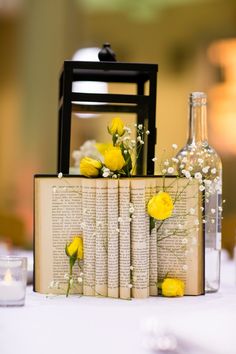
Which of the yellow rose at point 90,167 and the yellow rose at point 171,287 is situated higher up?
the yellow rose at point 90,167

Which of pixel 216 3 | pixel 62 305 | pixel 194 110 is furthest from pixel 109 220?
pixel 216 3

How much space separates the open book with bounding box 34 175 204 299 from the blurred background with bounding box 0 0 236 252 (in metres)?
3.78

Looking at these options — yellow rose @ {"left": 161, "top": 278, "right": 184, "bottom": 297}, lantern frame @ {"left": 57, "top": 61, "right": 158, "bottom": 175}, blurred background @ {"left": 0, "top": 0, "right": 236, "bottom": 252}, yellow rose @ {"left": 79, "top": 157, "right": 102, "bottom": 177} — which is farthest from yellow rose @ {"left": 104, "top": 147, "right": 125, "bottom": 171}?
blurred background @ {"left": 0, "top": 0, "right": 236, "bottom": 252}

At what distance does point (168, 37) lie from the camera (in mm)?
5434

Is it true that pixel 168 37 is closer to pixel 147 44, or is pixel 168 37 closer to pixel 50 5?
pixel 147 44

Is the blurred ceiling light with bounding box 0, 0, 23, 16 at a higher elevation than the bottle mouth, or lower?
higher

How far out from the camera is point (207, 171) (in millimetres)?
1480

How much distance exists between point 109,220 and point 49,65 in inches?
158

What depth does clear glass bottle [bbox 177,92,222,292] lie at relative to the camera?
149 cm

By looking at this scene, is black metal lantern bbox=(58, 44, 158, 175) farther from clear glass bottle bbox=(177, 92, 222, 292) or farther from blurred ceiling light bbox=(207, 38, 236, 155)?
blurred ceiling light bbox=(207, 38, 236, 155)

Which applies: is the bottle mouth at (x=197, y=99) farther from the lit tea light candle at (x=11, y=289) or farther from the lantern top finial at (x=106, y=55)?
the lit tea light candle at (x=11, y=289)

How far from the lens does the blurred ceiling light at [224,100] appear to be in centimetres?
542

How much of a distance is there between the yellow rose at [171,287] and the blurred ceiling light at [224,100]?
4.04 m

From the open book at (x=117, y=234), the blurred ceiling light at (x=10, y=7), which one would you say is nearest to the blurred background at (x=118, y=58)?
the blurred ceiling light at (x=10, y=7)
